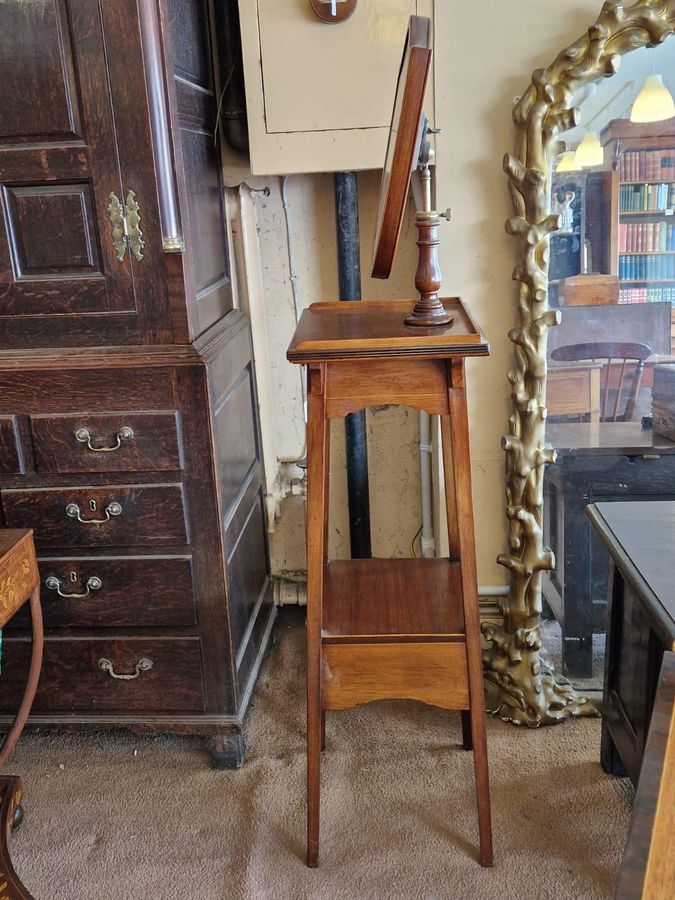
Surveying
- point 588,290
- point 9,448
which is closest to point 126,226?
point 9,448

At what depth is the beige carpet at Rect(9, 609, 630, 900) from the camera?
1.68 m

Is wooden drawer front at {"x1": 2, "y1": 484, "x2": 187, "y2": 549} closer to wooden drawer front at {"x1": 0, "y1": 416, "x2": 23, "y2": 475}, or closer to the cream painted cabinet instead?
wooden drawer front at {"x1": 0, "y1": 416, "x2": 23, "y2": 475}

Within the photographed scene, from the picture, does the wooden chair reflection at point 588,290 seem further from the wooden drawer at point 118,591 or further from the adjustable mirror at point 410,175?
the wooden drawer at point 118,591

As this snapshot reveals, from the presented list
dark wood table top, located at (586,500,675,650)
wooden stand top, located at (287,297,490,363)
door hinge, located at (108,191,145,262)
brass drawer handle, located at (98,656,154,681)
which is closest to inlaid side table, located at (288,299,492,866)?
wooden stand top, located at (287,297,490,363)

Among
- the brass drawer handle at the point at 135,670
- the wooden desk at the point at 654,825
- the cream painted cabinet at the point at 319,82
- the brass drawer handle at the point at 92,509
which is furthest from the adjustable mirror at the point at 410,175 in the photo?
the brass drawer handle at the point at 135,670

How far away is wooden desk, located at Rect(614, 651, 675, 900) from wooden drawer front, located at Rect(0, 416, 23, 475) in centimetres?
144

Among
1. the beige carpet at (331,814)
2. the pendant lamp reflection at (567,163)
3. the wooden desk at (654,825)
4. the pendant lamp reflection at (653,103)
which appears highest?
the pendant lamp reflection at (653,103)

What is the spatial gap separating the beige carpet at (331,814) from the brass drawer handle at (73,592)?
0.47 meters

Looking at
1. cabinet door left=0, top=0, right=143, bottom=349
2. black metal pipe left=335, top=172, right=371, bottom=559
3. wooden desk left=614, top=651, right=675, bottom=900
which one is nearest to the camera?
wooden desk left=614, top=651, right=675, bottom=900

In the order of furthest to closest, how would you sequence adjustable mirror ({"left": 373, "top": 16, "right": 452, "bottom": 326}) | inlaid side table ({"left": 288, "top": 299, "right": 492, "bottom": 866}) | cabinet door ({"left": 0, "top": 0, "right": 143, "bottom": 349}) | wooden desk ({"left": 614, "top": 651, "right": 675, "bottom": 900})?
cabinet door ({"left": 0, "top": 0, "right": 143, "bottom": 349})
inlaid side table ({"left": 288, "top": 299, "right": 492, "bottom": 866})
adjustable mirror ({"left": 373, "top": 16, "right": 452, "bottom": 326})
wooden desk ({"left": 614, "top": 651, "right": 675, "bottom": 900})

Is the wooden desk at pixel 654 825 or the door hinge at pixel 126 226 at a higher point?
the door hinge at pixel 126 226

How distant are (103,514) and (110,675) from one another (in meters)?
0.41

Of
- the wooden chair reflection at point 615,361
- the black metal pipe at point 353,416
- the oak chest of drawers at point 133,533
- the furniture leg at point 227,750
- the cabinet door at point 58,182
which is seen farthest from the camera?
the black metal pipe at point 353,416

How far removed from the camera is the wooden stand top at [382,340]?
1.46m
